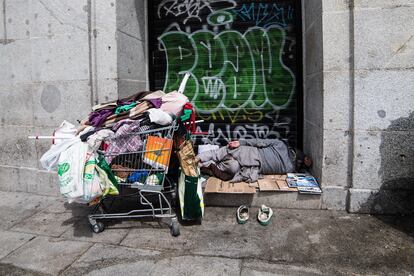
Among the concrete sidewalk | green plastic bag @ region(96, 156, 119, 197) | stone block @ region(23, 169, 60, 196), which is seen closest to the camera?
the concrete sidewalk

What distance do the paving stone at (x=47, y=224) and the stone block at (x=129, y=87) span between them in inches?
76.8

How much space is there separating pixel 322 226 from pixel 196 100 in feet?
9.74

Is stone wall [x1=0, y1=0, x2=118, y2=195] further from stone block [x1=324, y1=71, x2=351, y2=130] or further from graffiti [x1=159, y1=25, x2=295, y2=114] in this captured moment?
stone block [x1=324, y1=71, x2=351, y2=130]

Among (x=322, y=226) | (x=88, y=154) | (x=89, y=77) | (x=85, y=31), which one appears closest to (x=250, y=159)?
(x=322, y=226)

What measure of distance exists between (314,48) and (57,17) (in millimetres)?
3962

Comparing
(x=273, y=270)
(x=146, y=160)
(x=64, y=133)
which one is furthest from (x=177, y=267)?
(x=64, y=133)

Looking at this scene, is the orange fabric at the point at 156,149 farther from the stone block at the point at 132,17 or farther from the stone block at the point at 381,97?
the stone block at the point at 381,97

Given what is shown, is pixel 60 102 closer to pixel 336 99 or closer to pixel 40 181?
pixel 40 181

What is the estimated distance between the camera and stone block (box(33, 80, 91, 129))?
4.89 metres

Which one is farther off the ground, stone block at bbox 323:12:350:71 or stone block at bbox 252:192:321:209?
stone block at bbox 323:12:350:71

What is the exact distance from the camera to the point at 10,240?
3.74 metres

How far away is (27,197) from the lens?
5105 mm

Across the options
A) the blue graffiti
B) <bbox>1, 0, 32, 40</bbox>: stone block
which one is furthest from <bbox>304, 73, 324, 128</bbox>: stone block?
<bbox>1, 0, 32, 40</bbox>: stone block

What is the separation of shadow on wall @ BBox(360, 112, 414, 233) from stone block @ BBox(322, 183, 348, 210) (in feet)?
1.09
